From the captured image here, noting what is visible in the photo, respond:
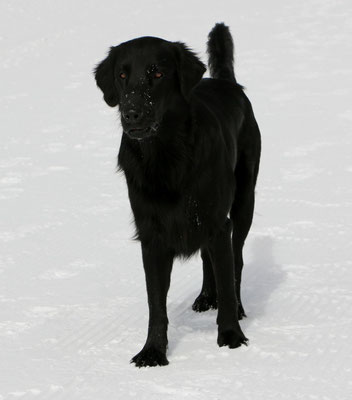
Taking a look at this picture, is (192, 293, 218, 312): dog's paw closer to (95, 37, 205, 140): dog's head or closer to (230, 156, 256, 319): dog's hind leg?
(230, 156, 256, 319): dog's hind leg

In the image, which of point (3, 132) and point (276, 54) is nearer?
point (3, 132)

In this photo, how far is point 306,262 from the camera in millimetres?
6160

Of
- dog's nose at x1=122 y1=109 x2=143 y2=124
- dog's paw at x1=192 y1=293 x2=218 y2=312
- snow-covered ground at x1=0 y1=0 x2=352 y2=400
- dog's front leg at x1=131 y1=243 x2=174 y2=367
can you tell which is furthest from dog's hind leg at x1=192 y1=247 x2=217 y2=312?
dog's nose at x1=122 y1=109 x2=143 y2=124

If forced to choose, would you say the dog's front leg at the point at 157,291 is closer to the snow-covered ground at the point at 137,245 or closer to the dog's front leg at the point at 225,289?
the snow-covered ground at the point at 137,245

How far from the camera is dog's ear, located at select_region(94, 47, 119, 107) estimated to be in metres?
4.54

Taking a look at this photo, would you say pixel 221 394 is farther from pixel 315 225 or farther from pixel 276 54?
pixel 276 54

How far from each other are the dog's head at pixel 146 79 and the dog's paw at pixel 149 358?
1.17 meters

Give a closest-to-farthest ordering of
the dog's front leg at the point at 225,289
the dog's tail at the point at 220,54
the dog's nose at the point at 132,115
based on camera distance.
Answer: the dog's nose at the point at 132,115 → the dog's front leg at the point at 225,289 → the dog's tail at the point at 220,54

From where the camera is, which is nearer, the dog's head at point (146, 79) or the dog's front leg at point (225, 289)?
the dog's head at point (146, 79)

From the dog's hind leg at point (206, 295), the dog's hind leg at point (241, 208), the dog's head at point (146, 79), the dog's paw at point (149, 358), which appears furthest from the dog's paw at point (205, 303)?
the dog's head at point (146, 79)

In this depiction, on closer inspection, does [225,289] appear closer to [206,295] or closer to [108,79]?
[206,295]

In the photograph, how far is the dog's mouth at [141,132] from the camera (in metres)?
4.16

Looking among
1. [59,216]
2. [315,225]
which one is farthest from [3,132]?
[315,225]

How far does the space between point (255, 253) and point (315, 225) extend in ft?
2.45
